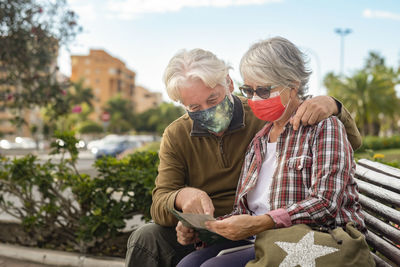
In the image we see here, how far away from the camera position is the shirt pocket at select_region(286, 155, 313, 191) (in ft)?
5.92

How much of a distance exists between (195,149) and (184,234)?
1.71 feet

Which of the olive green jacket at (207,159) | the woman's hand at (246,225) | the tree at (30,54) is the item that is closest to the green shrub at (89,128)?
the tree at (30,54)

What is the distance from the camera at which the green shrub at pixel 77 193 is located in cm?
372

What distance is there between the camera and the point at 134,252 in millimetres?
2195

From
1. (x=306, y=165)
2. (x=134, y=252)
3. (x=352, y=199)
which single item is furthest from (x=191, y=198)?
(x=352, y=199)

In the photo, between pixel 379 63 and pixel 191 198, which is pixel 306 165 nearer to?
pixel 191 198

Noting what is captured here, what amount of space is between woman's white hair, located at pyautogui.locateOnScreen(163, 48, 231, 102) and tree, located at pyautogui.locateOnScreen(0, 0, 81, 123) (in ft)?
13.6

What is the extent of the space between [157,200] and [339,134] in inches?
40.6

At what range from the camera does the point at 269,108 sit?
79.4 inches

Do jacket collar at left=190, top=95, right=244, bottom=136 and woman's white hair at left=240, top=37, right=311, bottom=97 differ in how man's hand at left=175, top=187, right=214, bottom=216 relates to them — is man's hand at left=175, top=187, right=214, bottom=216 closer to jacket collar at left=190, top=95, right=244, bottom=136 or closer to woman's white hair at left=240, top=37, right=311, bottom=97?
jacket collar at left=190, top=95, right=244, bottom=136

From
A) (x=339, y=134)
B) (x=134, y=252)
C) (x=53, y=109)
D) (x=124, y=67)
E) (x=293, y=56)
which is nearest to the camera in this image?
(x=339, y=134)

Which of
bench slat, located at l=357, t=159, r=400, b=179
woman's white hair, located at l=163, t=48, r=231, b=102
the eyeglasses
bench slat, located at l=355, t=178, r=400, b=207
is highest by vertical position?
woman's white hair, located at l=163, t=48, r=231, b=102

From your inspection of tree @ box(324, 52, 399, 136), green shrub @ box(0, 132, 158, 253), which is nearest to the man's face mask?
green shrub @ box(0, 132, 158, 253)

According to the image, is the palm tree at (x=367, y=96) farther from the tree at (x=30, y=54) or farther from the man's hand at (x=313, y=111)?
the man's hand at (x=313, y=111)
